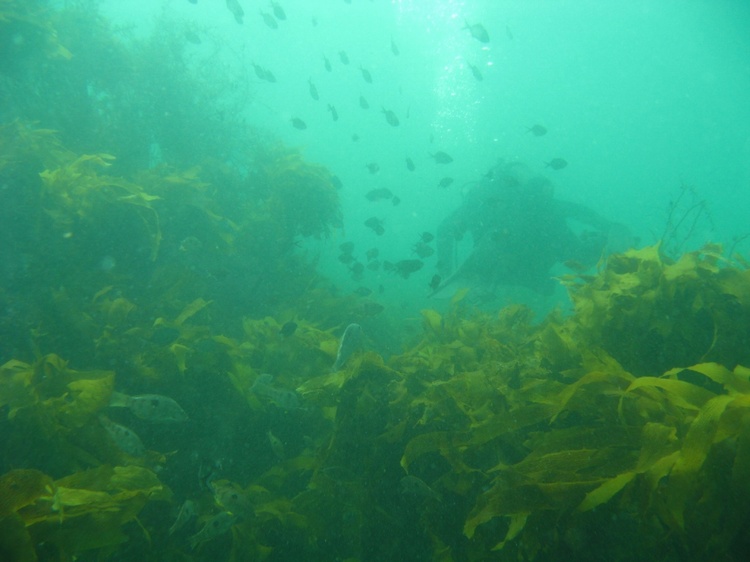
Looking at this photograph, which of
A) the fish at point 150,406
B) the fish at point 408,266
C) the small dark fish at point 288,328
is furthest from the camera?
the fish at point 408,266

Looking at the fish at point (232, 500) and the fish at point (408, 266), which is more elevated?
the fish at point (408, 266)

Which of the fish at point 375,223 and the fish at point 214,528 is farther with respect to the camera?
the fish at point 375,223

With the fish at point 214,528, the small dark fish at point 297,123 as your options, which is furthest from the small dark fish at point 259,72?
the fish at point 214,528

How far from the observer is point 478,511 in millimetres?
1728

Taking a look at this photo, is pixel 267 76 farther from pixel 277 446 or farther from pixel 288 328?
pixel 277 446

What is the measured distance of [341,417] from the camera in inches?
104

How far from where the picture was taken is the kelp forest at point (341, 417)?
1.57 meters

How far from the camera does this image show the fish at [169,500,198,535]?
223cm

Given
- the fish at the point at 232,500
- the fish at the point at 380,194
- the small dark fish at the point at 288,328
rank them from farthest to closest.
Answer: the fish at the point at 380,194 < the small dark fish at the point at 288,328 < the fish at the point at 232,500

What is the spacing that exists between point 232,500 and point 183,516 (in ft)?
0.98

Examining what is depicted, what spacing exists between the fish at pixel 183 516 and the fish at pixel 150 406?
2.20 ft

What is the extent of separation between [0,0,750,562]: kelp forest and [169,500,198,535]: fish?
0.06 feet

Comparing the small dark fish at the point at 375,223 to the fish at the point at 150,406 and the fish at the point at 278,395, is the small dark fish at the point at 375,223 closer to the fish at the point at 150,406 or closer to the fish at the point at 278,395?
the fish at the point at 278,395

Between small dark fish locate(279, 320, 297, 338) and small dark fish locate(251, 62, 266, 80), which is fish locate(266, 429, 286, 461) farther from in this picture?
small dark fish locate(251, 62, 266, 80)
